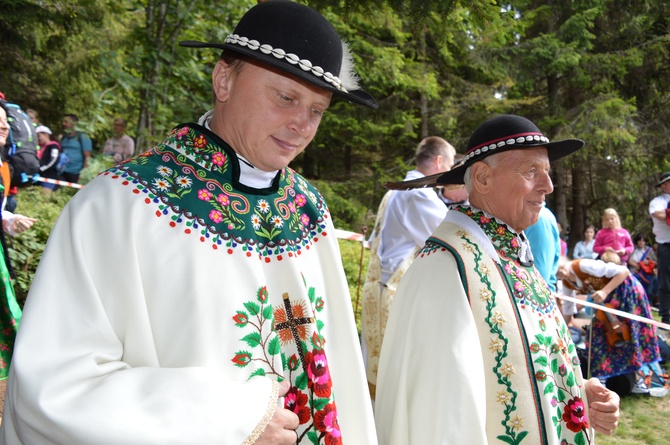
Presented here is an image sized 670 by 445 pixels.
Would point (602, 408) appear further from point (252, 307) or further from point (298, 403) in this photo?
point (252, 307)

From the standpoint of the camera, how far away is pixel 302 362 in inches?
64.3

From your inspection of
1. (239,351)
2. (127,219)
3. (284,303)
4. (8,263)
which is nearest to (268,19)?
(127,219)

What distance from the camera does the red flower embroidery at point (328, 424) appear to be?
1.62 m

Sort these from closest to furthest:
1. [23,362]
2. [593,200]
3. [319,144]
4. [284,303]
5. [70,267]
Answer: [23,362] < [70,267] < [284,303] < [319,144] < [593,200]

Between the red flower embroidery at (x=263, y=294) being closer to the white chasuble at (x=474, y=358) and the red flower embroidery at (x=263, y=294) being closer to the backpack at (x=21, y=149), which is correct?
the white chasuble at (x=474, y=358)

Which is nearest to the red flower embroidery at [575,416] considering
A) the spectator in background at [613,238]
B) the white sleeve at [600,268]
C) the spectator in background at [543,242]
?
the spectator in background at [543,242]

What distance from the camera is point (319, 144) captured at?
14812 mm

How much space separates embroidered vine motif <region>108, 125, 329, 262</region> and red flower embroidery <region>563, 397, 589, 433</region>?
4.08ft

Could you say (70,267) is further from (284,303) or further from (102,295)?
(284,303)

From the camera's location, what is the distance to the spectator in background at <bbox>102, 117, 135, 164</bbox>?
8.73m

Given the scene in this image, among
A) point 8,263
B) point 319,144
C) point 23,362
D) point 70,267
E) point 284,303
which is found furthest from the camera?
point 319,144

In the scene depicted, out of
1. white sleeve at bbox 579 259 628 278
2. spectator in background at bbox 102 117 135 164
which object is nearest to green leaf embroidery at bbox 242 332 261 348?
white sleeve at bbox 579 259 628 278

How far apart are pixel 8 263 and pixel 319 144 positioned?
11.4 meters

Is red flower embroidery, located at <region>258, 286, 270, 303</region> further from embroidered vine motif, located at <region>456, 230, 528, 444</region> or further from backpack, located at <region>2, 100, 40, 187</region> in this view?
backpack, located at <region>2, 100, 40, 187</region>
